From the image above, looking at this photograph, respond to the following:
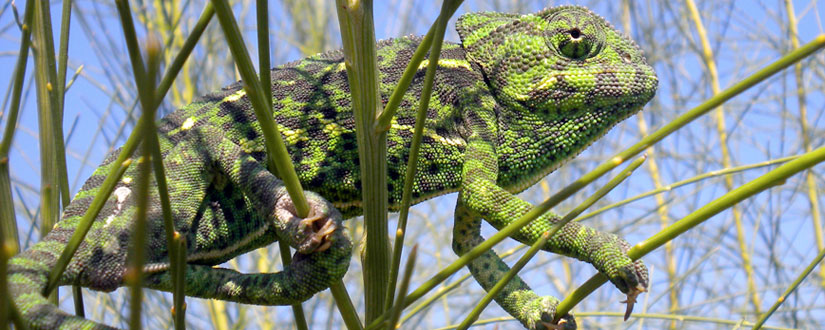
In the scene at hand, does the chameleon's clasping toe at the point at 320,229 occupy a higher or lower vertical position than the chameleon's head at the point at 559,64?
lower

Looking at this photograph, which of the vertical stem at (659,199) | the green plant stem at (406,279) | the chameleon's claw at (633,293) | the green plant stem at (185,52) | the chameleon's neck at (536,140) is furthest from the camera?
the vertical stem at (659,199)

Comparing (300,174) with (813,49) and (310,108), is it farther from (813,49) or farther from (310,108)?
(813,49)

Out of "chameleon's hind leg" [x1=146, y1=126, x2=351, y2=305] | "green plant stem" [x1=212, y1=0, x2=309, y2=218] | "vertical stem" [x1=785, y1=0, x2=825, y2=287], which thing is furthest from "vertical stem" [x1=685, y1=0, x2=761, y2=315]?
"green plant stem" [x1=212, y1=0, x2=309, y2=218]

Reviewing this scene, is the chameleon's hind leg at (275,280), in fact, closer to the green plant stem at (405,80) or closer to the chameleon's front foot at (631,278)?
the green plant stem at (405,80)

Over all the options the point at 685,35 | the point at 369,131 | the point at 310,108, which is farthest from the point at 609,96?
the point at 685,35

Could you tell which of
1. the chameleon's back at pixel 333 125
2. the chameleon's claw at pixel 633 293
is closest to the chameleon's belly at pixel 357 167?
the chameleon's back at pixel 333 125

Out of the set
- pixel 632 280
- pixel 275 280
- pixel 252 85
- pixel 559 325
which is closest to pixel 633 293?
pixel 632 280

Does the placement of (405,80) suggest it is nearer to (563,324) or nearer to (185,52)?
(185,52)

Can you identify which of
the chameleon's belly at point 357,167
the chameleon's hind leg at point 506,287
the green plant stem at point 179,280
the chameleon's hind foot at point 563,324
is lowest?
the chameleon's hind foot at point 563,324
